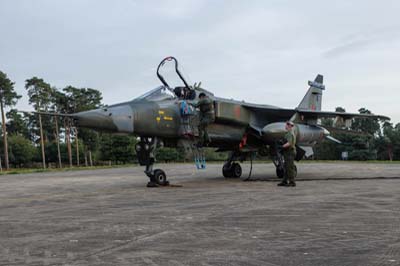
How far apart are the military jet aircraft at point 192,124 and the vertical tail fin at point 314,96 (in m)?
3.38

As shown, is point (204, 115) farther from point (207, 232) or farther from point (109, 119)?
point (207, 232)

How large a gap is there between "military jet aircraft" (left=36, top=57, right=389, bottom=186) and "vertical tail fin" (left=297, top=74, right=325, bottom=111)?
338cm

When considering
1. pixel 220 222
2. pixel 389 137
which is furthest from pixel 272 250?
pixel 389 137

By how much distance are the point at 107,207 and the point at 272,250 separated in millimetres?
4504

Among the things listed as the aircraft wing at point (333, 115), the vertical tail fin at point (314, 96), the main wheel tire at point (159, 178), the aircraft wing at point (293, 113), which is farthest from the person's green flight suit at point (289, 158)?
the vertical tail fin at point (314, 96)

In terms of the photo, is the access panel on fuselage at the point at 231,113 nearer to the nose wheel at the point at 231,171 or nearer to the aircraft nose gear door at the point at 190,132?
the aircraft nose gear door at the point at 190,132

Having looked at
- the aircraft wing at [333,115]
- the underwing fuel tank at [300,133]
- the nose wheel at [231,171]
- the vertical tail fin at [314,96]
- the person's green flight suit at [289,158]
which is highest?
the vertical tail fin at [314,96]

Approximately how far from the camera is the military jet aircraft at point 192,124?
10.9 m

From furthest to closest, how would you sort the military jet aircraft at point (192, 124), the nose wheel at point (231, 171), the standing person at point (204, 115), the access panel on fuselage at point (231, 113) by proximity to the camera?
the nose wheel at point (231, 171) → the access panel on fuselage at point (231, 113) → the standing person at point (204, 115) → the military jet aircraft at point (192, 124)

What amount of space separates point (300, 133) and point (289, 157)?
2.70m

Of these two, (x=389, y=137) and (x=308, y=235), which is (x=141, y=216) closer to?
(x=308, y=235)

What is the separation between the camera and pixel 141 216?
6590 mm

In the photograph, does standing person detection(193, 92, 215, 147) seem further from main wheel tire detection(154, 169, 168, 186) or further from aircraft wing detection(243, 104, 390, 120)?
aircraft wing detection(243, 104, 390, 120)

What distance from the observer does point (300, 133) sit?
1463cm
